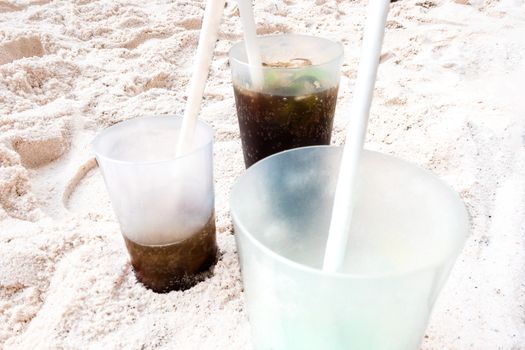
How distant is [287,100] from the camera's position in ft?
2.30

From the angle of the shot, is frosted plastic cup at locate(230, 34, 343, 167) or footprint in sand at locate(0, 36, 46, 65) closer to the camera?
frosted plastic cup at locate(230, 34, 343, 167)

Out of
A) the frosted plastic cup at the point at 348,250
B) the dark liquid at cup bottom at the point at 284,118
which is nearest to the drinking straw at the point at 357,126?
the frosted plastic cup at the point at 348,250

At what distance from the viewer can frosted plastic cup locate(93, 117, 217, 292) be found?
23.3 inches

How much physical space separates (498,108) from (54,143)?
3.26 ft

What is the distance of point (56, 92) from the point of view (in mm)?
1199

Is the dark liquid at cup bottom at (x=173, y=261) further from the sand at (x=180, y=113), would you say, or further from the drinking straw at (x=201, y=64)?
the drinking straw at (x=201, y=64)

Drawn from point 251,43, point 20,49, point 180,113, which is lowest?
point 180,113

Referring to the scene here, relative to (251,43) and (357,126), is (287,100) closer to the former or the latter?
(251,43)

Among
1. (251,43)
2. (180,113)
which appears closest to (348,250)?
(251,43)

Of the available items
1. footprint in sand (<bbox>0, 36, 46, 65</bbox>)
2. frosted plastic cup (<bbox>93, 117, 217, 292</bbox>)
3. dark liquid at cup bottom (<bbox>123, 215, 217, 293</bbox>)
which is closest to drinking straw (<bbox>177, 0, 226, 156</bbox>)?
frosted plastic cup (<bbox>93, 117, 217, 292</bbox>)

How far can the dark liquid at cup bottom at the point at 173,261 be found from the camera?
636 millimetres

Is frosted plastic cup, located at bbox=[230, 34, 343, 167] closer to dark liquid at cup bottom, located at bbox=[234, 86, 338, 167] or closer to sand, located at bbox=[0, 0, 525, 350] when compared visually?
dark liquid at cup bottom, located at bbox=[234, 86, 338, 167]

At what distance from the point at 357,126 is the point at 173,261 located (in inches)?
15.3

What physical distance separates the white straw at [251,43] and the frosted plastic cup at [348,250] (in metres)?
0.25
